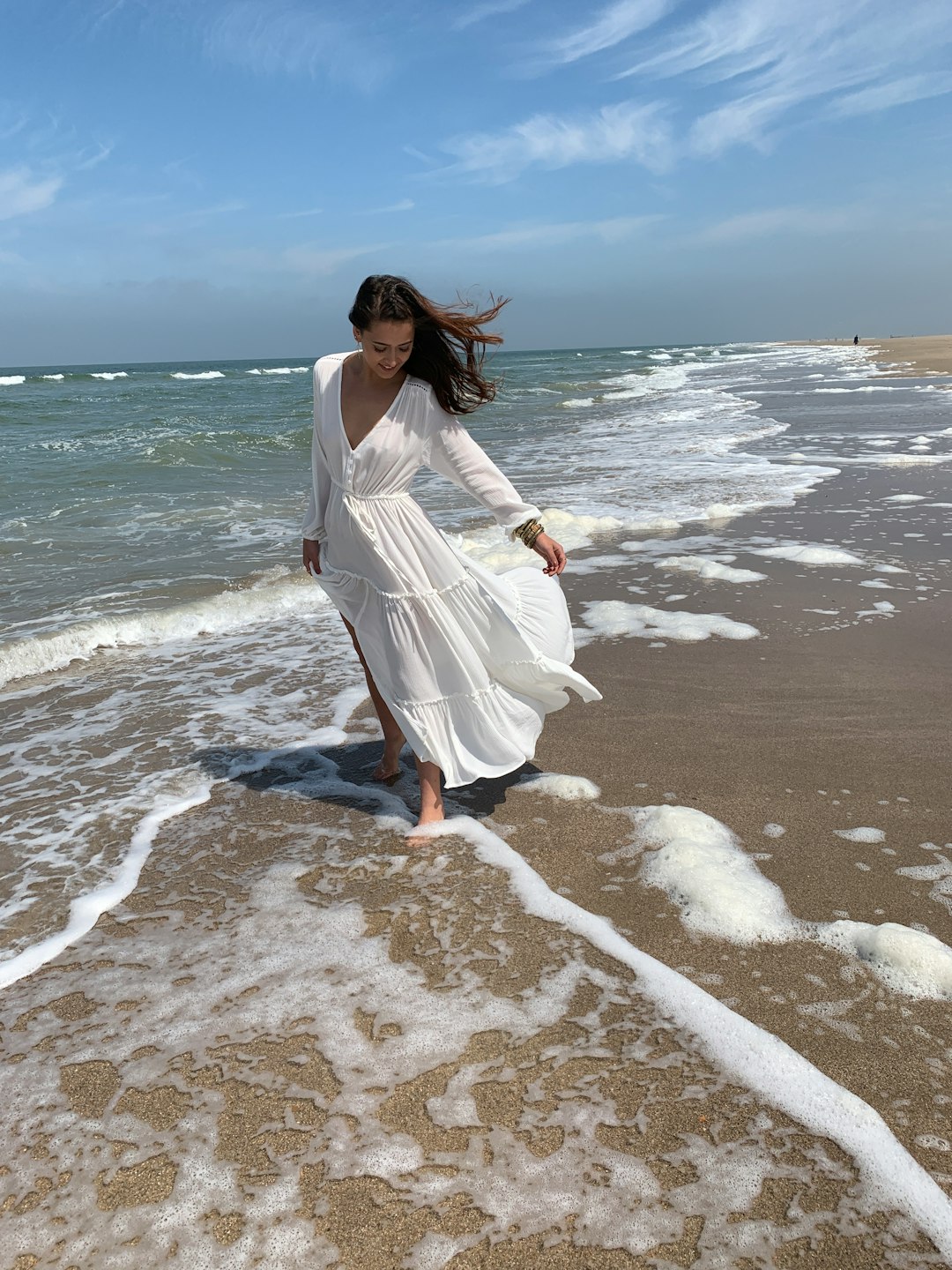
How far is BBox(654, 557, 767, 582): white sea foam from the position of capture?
6582 millimetres

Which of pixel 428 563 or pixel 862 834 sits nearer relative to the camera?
pixel 862 834

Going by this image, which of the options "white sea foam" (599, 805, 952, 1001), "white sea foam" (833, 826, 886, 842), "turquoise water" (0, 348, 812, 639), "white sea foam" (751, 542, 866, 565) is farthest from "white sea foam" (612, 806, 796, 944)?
"turquoise water" (0, 348, 812, 639)

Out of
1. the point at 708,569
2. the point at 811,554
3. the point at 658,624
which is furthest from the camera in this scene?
the point at 811,554

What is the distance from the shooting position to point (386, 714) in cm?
385

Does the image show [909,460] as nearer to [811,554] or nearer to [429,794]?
[811,554]

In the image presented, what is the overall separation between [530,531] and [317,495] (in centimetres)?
78

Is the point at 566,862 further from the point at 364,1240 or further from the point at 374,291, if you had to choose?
the point at 374,291

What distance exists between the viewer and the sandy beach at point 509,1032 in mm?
1845

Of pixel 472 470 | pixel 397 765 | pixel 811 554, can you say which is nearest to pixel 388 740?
pixel 397 765

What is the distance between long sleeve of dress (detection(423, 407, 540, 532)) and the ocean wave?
331cm

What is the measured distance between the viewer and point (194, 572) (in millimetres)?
7824

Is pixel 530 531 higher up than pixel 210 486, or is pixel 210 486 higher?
pixel 530 531

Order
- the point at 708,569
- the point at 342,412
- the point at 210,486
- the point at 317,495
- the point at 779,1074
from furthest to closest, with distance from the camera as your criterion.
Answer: the point at 210,486 → the point at 708,569 → the point at 317,495 → the point at 342,412 → the point at 779,1074

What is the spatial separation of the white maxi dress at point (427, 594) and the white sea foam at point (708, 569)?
3.31 metres
